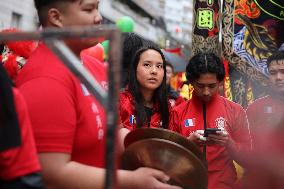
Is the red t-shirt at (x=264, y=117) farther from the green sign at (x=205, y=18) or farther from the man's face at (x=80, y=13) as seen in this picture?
the man's face at (x=80, y=13)

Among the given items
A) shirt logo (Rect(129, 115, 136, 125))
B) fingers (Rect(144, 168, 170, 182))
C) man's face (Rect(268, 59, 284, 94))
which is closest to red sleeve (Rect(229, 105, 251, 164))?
man's face (Rect(268, 59, 284, 94))

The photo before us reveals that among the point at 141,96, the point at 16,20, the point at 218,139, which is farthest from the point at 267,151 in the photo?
the point at 16,20

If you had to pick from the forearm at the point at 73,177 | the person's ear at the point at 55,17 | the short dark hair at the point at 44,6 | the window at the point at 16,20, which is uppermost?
the window at the point at 16,20

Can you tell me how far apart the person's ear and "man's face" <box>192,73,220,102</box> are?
183cm

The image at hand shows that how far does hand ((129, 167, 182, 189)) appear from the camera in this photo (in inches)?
66.3

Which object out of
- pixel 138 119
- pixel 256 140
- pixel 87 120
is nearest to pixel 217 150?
pixel 256 140

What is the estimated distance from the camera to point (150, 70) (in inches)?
138

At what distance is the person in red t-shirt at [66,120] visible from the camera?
5.35 ft

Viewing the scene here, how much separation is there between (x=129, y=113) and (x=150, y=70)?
389mm

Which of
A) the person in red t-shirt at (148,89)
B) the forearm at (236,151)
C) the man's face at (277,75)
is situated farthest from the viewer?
the man's face at (277,75)

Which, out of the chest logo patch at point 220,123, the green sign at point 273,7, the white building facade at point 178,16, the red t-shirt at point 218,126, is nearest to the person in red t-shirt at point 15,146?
the red t-shirt at point 218,126

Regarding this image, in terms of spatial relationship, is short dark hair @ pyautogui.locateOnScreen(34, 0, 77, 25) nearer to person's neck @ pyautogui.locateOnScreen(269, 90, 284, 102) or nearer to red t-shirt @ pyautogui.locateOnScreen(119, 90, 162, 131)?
red t-shirt @ pyautogui.locateOnScreen(119, 90, 162, 131)

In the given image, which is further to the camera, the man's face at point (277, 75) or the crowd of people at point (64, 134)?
the man's face at point (277, 75)

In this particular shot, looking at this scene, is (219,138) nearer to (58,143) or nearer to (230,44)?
(58,143)
